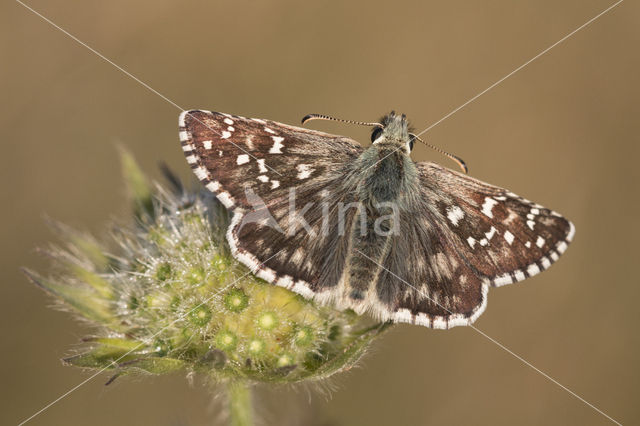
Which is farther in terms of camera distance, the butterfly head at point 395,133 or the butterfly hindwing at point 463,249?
the butterfly head at point 395,133

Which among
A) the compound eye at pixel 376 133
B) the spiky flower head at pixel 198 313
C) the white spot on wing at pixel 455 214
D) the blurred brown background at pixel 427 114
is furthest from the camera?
the blurred brown background at pixel 427 114

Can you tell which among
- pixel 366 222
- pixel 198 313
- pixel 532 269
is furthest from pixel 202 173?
pixel 532 269

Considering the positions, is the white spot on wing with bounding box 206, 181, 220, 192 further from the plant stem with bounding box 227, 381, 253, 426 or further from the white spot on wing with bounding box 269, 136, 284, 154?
the plant stem with bounding box 227, 381, 253, 426

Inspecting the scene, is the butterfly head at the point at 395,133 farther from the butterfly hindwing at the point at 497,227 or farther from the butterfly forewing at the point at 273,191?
the butterfly forewing at the point at 273,191

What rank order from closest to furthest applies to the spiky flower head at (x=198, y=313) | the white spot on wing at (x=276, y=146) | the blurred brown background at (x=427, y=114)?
the spiky flower head at (x=198, y=313)
the white spot on wing at (x=276, y=146)
the blurred brown background at (x=427, y=114)

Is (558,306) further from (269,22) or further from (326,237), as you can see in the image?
(269,22)

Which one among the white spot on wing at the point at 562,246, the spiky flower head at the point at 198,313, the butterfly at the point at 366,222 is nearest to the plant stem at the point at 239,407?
the spiky flower head at the point at 198,313

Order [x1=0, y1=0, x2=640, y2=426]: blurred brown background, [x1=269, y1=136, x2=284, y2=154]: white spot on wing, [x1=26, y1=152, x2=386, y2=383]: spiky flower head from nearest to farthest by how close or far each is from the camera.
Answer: [x1=26, y1=152, x2=386, y2=383]: spiky flower head → [x1=269, y1=136, x2=284, y2=154]: white spot on wing → [x1=0, y1=0, x2=640, y2=426]: blurred brown background

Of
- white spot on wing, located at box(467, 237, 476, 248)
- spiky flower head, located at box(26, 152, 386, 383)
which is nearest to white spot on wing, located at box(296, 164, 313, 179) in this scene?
spiky flower head, located at box(26, 152, 386, 383)
